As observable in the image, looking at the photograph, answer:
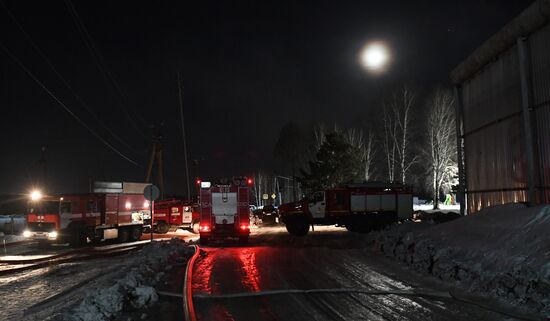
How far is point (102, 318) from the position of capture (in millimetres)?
7914

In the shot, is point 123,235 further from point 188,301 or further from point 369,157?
point 369,157

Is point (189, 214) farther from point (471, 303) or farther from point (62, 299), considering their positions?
point (471, 303)

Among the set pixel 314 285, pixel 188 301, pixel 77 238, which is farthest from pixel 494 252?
pixel 77 238

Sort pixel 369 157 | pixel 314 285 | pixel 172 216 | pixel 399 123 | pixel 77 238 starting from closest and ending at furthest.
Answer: pixel 314 285
pixel 77 238
pixel 172 216
pixel 399 123
pixel 369 157

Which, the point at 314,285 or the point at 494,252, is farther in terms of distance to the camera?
the point at 314,285

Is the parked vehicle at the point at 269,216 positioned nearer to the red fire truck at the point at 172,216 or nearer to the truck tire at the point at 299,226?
the red fire truck at the point at 172,216

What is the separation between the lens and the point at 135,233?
29.5m

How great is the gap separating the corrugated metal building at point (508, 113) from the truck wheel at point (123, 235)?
18.5 m

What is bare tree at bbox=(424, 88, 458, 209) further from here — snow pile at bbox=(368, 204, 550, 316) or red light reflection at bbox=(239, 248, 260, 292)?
red light reflection at bbox=(239, 248, 260, 292)

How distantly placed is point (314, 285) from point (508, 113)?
10.4 meters

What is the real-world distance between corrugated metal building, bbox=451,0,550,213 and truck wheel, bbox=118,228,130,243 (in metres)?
18.5

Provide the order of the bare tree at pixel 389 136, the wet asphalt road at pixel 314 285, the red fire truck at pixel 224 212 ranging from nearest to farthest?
the wet asphalt road at pixel 314 285 → the red fire truck at pixel 224 212 → the bare tree at pixel 389 136

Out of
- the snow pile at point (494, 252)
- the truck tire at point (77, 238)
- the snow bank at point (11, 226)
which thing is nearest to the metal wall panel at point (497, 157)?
the snow pile at point (494, 252)

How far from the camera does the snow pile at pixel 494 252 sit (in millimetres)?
8984
